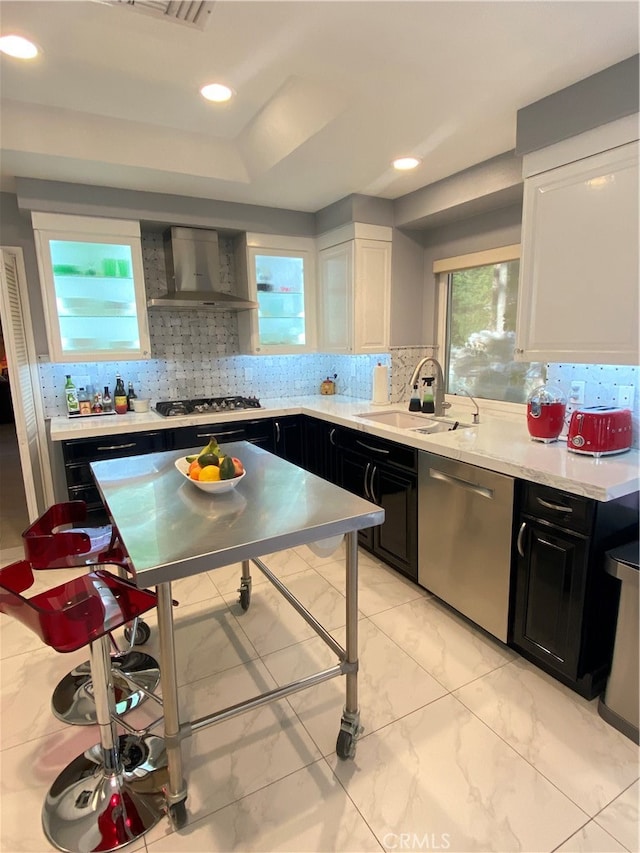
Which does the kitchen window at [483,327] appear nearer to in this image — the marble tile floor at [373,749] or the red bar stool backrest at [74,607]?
the marble tile floor at [373,749]

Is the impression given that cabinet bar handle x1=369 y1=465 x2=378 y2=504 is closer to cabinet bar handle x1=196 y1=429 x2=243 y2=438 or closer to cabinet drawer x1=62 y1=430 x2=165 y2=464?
cabinet bar handle x1=196 y1=429 x2=243 y2=438

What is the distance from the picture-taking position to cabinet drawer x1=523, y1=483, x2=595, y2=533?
1770mm

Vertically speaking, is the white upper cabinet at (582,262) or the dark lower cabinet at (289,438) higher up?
the white upper cabinet at (582,262)

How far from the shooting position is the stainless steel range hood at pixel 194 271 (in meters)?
3.47

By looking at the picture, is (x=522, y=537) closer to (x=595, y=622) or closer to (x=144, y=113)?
(x=595, y=622)

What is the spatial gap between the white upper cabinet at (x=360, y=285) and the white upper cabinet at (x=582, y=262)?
1.43 meters

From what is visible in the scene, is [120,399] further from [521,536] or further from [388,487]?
[521,536]

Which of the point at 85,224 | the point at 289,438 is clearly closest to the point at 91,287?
the point at 85,224

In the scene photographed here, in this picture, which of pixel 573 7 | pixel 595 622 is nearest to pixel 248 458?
pixel 595 622

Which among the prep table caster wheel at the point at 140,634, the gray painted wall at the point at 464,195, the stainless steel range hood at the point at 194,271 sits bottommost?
the prep table caster wheel at the point at 140,634

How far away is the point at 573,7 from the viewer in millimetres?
1519

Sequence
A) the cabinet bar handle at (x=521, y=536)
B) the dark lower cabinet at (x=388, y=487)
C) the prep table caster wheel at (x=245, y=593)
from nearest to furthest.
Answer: the cabinet bar handle at (x=521, y=536) < the prep table caster wheel at (x=245, y=593) < the dark lower cabinet at (x=388, y=487)

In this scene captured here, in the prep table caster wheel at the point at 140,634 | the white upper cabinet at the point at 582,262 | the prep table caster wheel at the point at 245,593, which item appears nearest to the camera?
the white upper cabinet at the point at 582,262

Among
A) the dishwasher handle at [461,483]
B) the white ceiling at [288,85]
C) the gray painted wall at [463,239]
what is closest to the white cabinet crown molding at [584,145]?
the white ceiling at [288,85]
